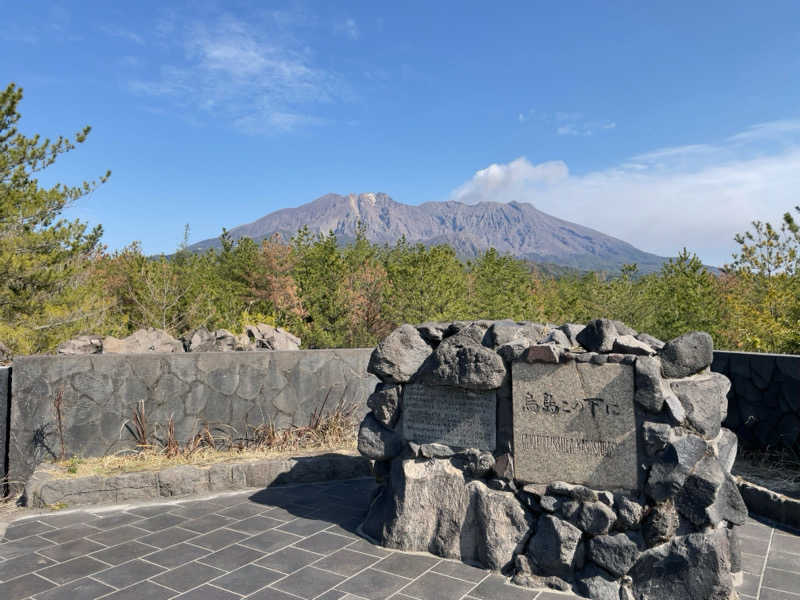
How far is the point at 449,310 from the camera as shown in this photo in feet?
49.4

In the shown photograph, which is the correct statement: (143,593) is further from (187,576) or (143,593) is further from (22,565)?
(22,565)

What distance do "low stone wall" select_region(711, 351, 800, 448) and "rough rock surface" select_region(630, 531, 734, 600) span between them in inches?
135

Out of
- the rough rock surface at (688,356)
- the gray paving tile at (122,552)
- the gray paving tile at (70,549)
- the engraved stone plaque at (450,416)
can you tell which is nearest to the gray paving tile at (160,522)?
the gray paving tile at (122,552)

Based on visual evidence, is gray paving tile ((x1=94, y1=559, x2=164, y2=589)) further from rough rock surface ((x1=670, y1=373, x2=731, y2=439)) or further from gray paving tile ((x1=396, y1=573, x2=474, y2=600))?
rough rock surface ((x1=670, y1=373, x2=731, y2=439))

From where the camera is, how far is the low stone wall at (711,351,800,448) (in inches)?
255

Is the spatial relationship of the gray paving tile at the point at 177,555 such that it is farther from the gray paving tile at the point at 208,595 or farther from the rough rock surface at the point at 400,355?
the rough rock surface at the point at 400,355

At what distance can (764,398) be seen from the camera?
6.83 m

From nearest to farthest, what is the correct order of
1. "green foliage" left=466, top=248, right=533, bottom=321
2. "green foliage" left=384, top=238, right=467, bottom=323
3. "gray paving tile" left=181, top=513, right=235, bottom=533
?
"gray paving tile" left=181, top=513, right=235, bottom=533 < "green foliage" left=384, top=238, right=467, bottom=323 < "green foliage" left=466, top=248, right=533, bottom=321

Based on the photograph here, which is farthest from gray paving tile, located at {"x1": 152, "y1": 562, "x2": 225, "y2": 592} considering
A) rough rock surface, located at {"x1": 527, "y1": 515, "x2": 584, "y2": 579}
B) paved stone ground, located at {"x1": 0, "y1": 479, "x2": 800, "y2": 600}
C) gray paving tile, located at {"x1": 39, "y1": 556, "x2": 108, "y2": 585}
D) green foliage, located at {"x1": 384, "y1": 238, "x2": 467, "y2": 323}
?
→ green foliage, located at {"x1": 384, "y1": 238, "x2": 467, "y2": 323}

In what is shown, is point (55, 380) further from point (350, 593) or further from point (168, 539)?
point (350, 593)

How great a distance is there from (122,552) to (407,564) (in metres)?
2.52

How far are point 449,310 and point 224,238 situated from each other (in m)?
23.7

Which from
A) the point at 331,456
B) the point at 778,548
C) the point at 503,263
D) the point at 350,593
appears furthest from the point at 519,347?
the point at 503,263

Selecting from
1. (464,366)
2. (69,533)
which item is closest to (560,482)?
(464,366)
